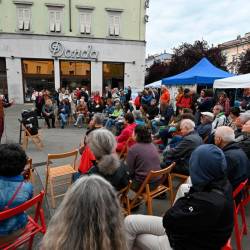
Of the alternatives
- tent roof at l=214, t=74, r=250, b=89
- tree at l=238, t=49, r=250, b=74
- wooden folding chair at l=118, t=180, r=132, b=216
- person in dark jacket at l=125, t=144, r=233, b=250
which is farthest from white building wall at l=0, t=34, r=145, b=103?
person in dark jacket at l=125, t=144, r=233, b=250

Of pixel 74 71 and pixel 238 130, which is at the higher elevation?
pixel 74 71

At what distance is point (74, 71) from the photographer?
2372 centimetres

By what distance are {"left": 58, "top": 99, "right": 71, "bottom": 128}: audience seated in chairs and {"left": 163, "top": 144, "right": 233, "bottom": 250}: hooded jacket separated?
1048cm

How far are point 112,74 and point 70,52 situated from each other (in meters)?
3.85

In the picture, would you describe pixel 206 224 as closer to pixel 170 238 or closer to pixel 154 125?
pixel 170 238

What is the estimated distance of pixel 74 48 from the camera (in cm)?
2319

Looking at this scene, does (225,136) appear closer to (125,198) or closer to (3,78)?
(125,198)

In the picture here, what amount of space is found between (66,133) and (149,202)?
25.4ft

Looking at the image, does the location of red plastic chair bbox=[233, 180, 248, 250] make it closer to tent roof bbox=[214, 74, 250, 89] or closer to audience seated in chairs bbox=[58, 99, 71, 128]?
tent roof bbox=[214, 74, 250, 89]

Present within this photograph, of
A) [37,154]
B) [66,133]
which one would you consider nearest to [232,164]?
[37,154]

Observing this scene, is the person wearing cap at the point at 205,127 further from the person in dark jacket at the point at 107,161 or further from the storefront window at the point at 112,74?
the storefront window at the point at 112,74

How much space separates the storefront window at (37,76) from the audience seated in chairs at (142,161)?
2043cm

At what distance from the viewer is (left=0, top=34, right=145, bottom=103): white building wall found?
22.0 metres

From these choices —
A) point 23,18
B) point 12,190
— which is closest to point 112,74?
point 23,18
